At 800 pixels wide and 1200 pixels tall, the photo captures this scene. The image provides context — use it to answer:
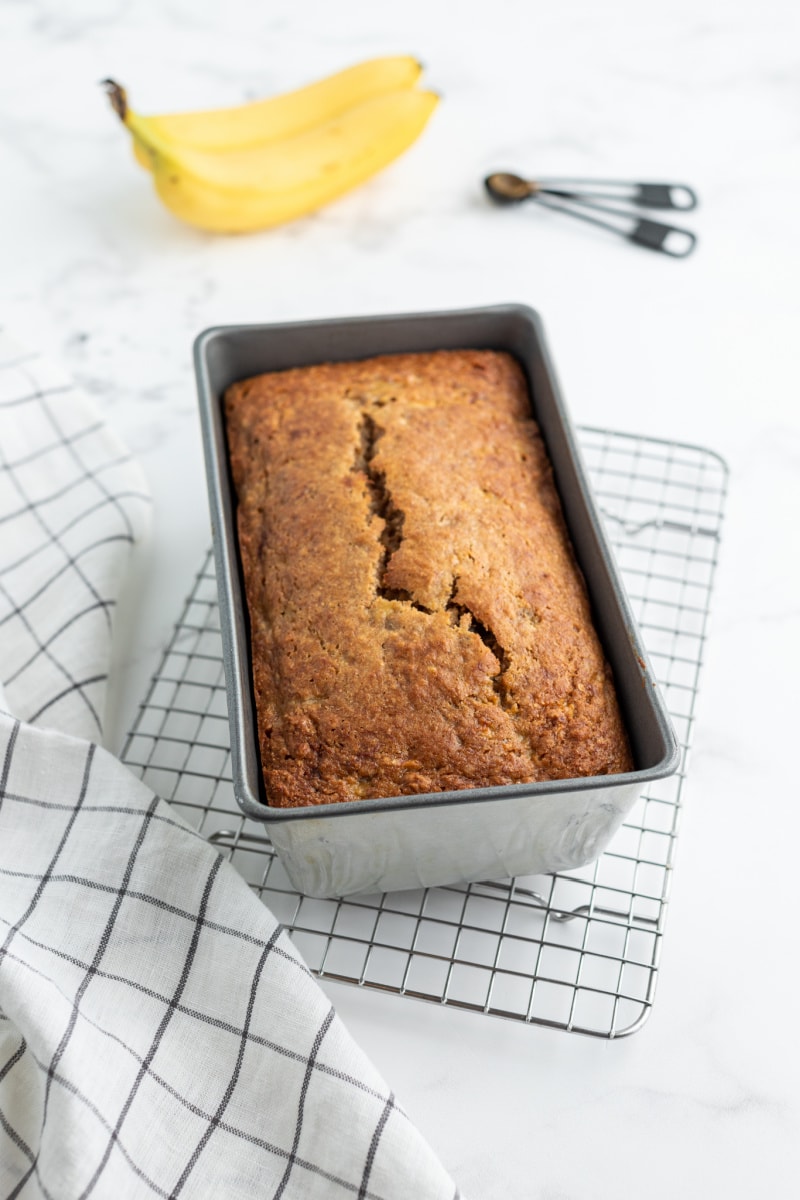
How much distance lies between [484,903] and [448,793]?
0.33 m

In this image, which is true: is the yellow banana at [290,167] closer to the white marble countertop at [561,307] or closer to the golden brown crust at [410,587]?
the white marble countertop at [561,307]

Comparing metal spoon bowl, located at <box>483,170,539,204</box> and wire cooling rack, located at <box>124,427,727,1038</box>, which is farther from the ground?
metal spoon bowl, located at <box>483,170,539,204</box>

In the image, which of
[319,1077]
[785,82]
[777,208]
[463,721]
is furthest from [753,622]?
[785,82]

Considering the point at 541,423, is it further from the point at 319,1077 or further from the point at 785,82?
the point at 785,82

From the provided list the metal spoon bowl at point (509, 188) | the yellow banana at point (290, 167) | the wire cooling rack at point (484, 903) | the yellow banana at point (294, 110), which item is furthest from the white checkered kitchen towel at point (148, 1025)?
the metal spoon bowl at point (509, 188)

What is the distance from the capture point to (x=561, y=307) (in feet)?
7.55

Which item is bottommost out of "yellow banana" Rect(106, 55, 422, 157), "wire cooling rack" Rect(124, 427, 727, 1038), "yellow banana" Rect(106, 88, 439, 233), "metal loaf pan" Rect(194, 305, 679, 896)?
"wire cooling rack" Rect(124, 427, 727, 1038)

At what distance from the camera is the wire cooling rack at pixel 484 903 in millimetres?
1382

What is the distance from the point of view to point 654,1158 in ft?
4.20

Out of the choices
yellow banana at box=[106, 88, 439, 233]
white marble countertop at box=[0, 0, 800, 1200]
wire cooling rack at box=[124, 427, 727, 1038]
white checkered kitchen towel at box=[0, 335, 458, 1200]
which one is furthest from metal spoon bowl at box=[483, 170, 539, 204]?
white checkered kitchen towel at box=[0, 335, 458, 1200]

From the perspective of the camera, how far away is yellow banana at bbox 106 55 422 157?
237cm

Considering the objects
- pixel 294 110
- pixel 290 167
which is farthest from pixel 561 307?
pixel 294 110

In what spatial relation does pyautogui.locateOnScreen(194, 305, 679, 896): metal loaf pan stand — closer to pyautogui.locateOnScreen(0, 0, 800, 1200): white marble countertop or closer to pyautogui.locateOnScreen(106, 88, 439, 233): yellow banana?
pyautogui.locateOnScreen(0, 0, 800, 1200): white marble countertop

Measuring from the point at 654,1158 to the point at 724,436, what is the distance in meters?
1.26
